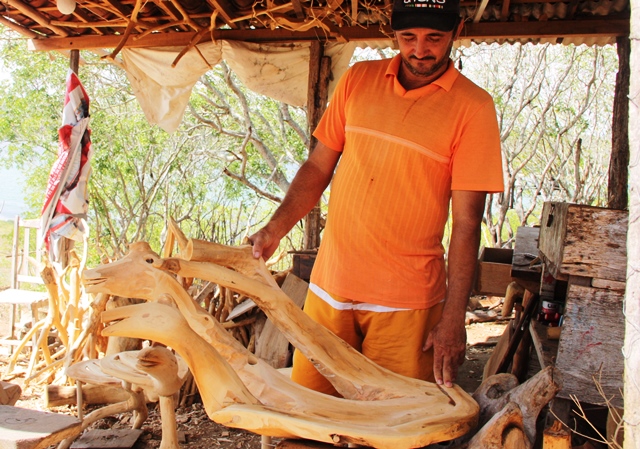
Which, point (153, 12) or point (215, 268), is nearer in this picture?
point (215, 268)

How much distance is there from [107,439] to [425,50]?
2.89 meters

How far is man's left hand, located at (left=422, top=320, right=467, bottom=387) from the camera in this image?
5.43ft

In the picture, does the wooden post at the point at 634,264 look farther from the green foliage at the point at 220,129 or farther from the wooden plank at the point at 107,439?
the green foliage at the point at 220,129

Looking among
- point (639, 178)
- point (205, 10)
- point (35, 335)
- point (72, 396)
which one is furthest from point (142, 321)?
point (35, 335)

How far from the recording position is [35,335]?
16.9 feet

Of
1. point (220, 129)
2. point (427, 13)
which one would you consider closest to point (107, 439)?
point (427, 13)

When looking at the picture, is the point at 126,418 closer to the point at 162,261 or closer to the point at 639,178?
the point at 162,261

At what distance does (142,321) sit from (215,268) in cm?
31

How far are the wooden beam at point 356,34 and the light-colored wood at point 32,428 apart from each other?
286 cm

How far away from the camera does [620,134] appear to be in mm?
4000

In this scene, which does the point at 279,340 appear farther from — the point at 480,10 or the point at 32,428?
the point at 480,10

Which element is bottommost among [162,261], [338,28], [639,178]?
[162,261]

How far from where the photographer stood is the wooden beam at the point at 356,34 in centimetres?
398

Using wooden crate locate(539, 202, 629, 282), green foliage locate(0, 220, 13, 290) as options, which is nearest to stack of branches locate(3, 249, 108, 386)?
wooden crate locate(539, 202, 629, 282)
